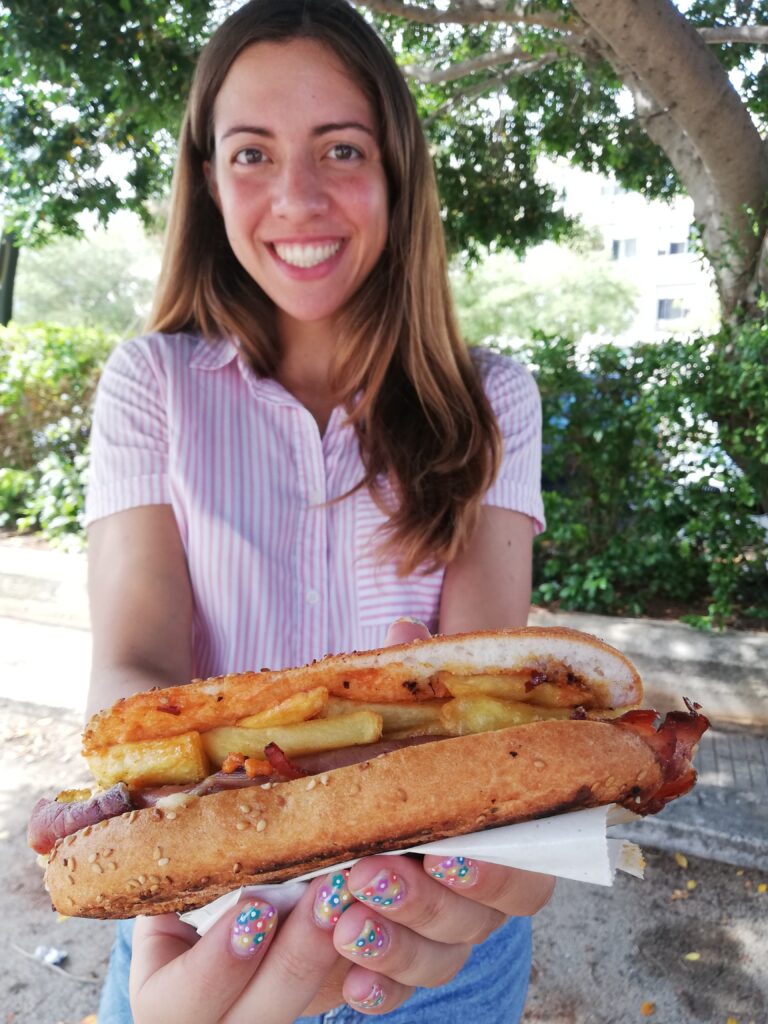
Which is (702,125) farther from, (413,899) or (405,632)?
(413,899)

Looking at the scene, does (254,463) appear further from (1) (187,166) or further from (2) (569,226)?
(2) (569,226)

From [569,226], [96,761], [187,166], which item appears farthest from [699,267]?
[96,761]

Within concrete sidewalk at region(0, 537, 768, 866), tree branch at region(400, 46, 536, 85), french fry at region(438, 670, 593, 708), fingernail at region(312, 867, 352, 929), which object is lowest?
concrete sidewalk at region(0, 537, 768, 866)

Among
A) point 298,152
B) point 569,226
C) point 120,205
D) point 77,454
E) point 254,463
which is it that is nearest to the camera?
point 298,152

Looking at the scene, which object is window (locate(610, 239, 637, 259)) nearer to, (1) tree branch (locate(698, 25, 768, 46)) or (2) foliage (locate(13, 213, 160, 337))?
(2) foliage (locate(13, 213, 160, 337))

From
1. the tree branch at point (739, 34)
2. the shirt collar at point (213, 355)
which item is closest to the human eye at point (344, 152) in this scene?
the shirt collar at point (213, 355)

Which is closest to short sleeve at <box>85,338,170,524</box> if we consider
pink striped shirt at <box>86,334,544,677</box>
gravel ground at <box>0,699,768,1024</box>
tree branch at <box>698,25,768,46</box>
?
pink striped shirt at <box>86,334,544,677</box>

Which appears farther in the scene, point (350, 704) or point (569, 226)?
point (569, 226)

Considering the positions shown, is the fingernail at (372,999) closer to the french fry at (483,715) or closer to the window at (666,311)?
the french fry at (483,715)
